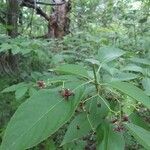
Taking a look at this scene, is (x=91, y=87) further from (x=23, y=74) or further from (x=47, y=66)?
(x=47, y=66)

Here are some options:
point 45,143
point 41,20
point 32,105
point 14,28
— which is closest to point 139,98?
point 32,105

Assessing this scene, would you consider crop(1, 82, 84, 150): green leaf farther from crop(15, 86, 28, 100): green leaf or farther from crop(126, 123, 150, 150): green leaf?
crop(15, 86, 28, 100): green leaf

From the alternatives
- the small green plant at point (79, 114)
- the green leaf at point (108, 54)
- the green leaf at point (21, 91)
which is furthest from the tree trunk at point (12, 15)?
the small green plant at point (79, 114)

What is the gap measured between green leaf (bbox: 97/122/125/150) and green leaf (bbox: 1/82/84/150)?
0.30ft

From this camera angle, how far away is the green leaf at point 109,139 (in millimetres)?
812

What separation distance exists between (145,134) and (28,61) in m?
2.69

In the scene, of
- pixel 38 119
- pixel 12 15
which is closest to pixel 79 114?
pixel 38 119

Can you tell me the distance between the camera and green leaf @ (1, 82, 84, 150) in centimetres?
74

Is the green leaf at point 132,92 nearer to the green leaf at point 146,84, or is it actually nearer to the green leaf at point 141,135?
the green leaf at point 141,135

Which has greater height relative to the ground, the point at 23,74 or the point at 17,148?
the point at 17,148

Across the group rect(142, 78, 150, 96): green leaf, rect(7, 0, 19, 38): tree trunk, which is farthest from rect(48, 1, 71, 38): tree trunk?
rect(142, 78, 150, 96): green leaf

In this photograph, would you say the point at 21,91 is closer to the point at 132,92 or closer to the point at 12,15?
the point at 132,92

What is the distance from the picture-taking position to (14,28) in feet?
11.6

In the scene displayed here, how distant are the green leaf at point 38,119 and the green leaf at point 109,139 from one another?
0.09m
